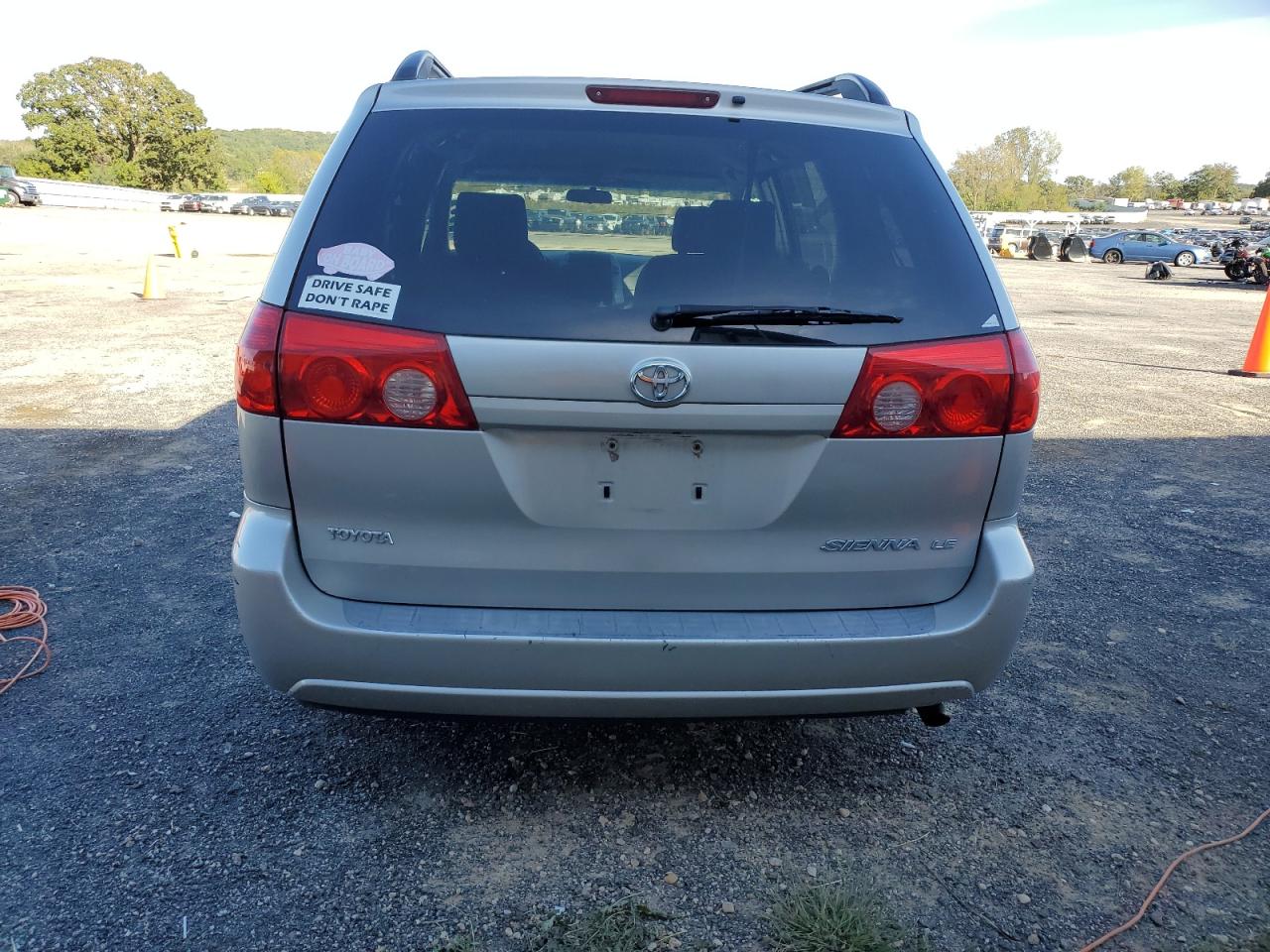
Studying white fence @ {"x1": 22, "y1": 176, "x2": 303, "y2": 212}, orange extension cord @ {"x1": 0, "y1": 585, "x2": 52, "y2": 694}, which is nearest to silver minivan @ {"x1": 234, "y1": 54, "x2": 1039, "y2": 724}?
orange extension cord @ {"x1": 0, "y1": 585, "x2": 52, "y2": 694}

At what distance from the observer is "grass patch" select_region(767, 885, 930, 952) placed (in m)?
2.26

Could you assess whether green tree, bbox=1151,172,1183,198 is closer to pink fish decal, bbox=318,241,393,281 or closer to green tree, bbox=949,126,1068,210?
green tree, bbox=949,126,1068,210

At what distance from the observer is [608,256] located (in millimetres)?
2533

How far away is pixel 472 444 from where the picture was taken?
223 centimetres

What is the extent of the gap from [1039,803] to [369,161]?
2.63 metres

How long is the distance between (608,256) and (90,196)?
69.2 meters

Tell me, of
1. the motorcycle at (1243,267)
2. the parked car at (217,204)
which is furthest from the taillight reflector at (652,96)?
the parked car at (217,204)

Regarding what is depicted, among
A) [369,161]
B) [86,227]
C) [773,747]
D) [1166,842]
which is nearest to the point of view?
[369,161]

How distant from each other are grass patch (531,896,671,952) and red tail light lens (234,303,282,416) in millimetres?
1406

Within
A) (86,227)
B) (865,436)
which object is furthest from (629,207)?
(86,227)

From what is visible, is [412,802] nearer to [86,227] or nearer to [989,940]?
[989,940]

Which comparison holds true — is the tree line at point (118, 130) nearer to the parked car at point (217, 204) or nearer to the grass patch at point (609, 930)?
the parked car at point (217, 204)

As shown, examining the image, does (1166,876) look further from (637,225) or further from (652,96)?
(637,225)

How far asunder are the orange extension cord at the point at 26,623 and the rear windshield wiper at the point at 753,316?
279cm
